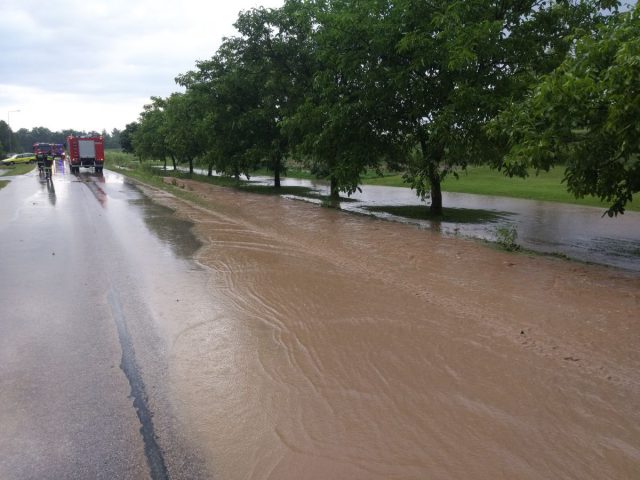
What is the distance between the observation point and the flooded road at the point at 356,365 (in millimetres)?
3162

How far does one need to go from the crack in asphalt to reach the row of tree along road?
652 cm

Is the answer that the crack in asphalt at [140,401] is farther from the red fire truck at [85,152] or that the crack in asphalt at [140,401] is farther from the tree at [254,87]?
the red fire truck at [85,152]

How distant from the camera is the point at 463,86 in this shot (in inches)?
515

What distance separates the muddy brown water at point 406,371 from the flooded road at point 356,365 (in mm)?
18

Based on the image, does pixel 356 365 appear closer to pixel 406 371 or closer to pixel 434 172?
pixel 406 371

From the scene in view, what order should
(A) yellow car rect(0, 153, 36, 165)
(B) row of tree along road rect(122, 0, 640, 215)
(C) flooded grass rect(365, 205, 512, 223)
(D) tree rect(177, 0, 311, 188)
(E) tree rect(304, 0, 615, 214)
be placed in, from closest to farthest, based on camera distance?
1. (B) row of tree along road rect(122, 0, 640, 215)
2. (E) tree rect(304, 0, 615, 214)
3. (C) flooded grass rect(365, 205, 512, 223)
4. (D) tree rect(177, 0, 311, 188)
5. (A) yellow car rect(0, 153, 36, 165)

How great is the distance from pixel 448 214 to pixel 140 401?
16.8 m

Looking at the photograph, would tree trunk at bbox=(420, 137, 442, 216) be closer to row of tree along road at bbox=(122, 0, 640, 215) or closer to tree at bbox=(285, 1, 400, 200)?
row of tree along road at bbox=(122, 0, 640, 215)

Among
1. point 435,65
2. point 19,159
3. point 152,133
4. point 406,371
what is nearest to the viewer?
point 406,371

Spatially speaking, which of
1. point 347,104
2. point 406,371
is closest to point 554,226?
point 347,104

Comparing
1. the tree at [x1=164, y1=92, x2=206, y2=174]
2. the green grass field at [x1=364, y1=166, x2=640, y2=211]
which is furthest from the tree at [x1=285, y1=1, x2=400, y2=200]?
the tree at [x1=164, y1=92, x2=206, y2=174]

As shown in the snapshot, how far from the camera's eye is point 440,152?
15.7 meters

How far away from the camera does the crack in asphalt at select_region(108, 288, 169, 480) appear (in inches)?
120

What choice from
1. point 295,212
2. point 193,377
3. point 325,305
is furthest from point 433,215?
point 193,377
